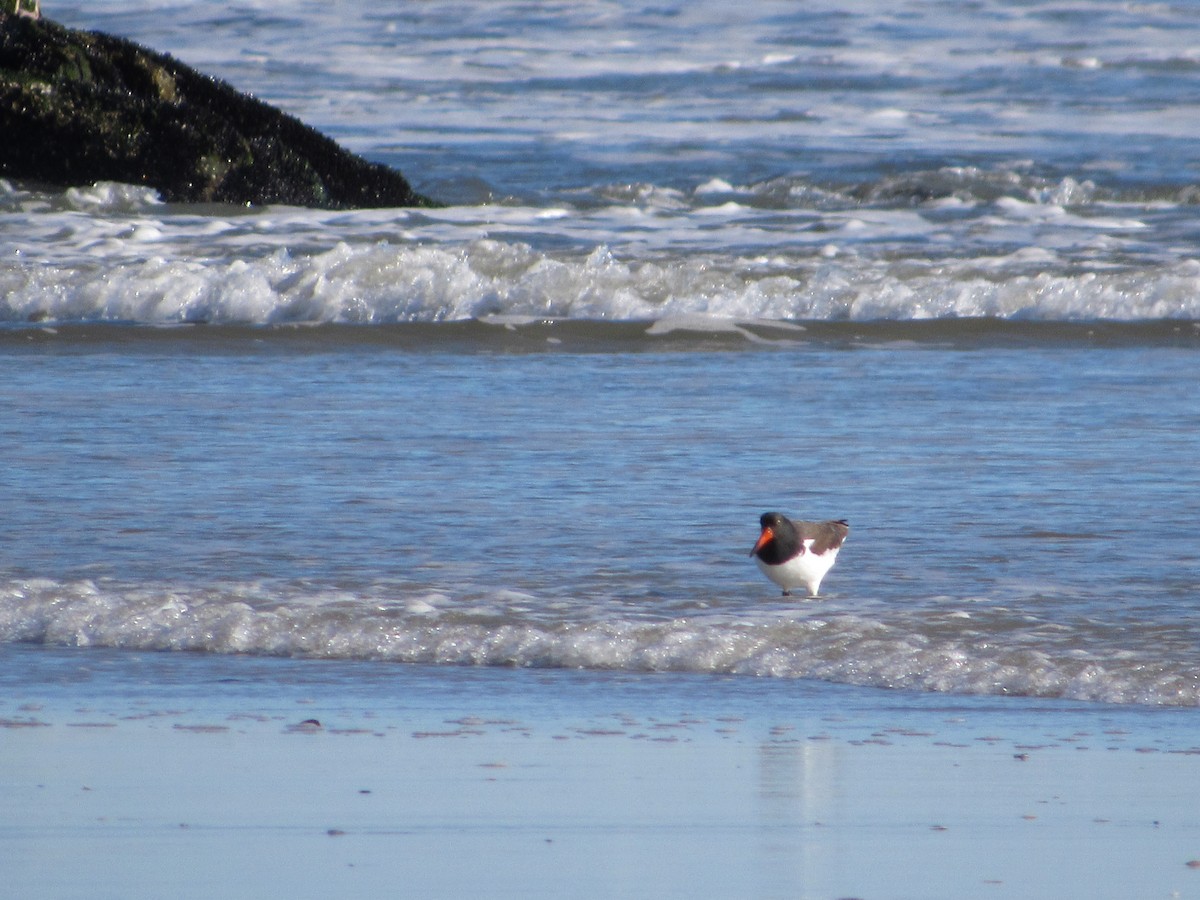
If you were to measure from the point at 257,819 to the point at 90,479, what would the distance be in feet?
9.87

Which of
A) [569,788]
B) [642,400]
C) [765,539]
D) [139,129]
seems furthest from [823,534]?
[139,129]

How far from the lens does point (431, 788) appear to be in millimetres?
3096

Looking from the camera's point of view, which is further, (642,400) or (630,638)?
(642,400)

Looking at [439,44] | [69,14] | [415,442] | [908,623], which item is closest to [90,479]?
[415,442]

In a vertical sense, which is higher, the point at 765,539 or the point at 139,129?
the point at 139,129

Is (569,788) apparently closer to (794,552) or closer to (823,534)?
(794,552)

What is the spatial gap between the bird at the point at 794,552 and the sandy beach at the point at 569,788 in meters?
0.50

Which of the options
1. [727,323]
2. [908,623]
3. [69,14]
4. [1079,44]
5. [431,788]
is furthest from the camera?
[69,14]

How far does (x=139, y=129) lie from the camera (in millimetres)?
11836

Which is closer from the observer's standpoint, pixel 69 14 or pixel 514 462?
pixel 514 462

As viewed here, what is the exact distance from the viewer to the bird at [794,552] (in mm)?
4285

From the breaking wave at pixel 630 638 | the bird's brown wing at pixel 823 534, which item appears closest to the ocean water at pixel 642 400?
the breaking wave at pixel 630 638

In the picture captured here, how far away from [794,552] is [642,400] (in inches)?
121

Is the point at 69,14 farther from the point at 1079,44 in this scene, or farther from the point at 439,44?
the point at 1079,44
